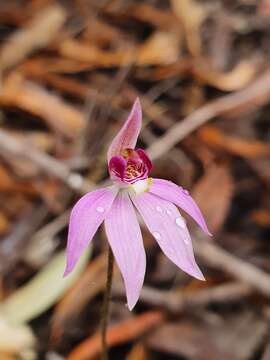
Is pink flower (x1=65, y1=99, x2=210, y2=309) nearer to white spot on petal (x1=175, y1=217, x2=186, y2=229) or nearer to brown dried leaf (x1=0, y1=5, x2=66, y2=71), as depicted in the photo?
white spot on petal (x1=175, y1=217, x2=186, y2=229)

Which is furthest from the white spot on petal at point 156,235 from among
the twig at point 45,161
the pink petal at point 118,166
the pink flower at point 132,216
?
the twig at point 45,161

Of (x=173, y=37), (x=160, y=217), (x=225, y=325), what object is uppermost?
(x=160, y=217)

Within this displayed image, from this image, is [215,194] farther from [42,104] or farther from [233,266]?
[42,104]

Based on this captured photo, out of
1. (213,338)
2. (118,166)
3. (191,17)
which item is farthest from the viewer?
(191,17)

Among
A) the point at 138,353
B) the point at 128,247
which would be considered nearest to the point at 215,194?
the point at 138,353

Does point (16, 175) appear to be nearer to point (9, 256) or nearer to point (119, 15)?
point (9, 256)

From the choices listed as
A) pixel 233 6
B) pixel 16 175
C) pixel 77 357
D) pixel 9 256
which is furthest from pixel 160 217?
pixel 233 6

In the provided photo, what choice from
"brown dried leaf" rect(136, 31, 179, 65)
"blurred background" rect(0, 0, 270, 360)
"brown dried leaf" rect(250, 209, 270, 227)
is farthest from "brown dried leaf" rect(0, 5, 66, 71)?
"brown dried leaf" rect(250, 209, 270, 227)
